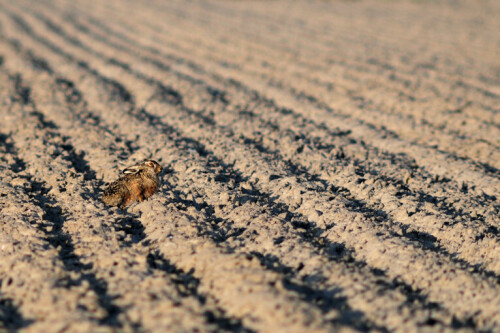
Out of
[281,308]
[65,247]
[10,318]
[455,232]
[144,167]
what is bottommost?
[10,318]

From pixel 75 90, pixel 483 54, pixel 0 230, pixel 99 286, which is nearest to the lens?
pixel 99 286

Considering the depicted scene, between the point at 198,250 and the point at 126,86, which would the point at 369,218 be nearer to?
the point at 198,250

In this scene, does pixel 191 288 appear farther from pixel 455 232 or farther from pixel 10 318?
pixel 455 232

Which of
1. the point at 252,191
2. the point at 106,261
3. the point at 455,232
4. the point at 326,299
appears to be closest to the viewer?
the point at 326,299

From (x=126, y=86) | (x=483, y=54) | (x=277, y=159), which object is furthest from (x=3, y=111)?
(x=483, y=54)

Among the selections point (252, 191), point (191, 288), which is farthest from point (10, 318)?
point (252, 191)

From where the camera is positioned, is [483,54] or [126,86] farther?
[483,54]

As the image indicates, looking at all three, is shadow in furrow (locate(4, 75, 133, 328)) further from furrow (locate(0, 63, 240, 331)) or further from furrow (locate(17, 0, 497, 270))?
furrow (locate(17, 0, 497, 270))
